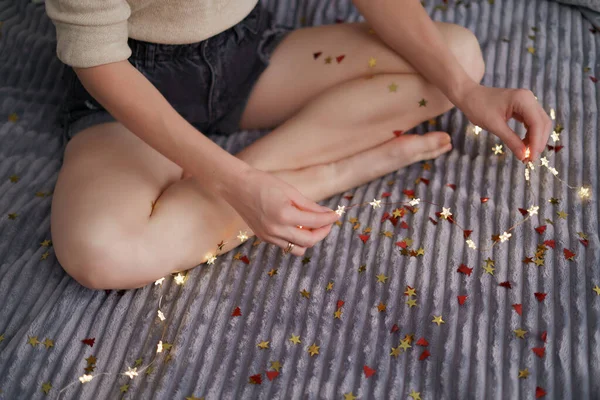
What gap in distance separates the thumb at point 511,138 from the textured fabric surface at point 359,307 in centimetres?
8

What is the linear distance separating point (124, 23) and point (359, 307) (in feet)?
1.74

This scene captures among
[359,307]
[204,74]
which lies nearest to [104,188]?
[204,74]

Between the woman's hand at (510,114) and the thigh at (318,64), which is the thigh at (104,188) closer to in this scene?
the thigh at (318,64)

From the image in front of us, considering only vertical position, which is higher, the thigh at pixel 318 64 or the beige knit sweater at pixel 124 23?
the beige knit sweater at pixel 124 23

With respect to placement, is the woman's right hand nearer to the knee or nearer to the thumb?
the thumb

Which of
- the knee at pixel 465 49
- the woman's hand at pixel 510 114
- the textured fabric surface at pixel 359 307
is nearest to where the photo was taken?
the textured fabric surface at pixel 359 307

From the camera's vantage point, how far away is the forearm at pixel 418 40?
1.08 m

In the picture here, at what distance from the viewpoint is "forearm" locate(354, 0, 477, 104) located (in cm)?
108

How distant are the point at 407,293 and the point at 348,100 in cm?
36

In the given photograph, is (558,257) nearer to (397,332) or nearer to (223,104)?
(397,332)

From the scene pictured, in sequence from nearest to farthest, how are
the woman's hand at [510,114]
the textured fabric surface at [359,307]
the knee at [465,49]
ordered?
1. the textured fabric surface at [359,307]
2. the woman's hand at [510,114]
3. the knee at [465,49]

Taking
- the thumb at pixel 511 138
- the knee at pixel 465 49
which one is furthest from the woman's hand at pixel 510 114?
the knee at pixel 465 49

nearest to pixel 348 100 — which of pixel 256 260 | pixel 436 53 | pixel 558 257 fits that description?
pixel 436 53

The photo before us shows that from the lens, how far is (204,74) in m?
1.11
